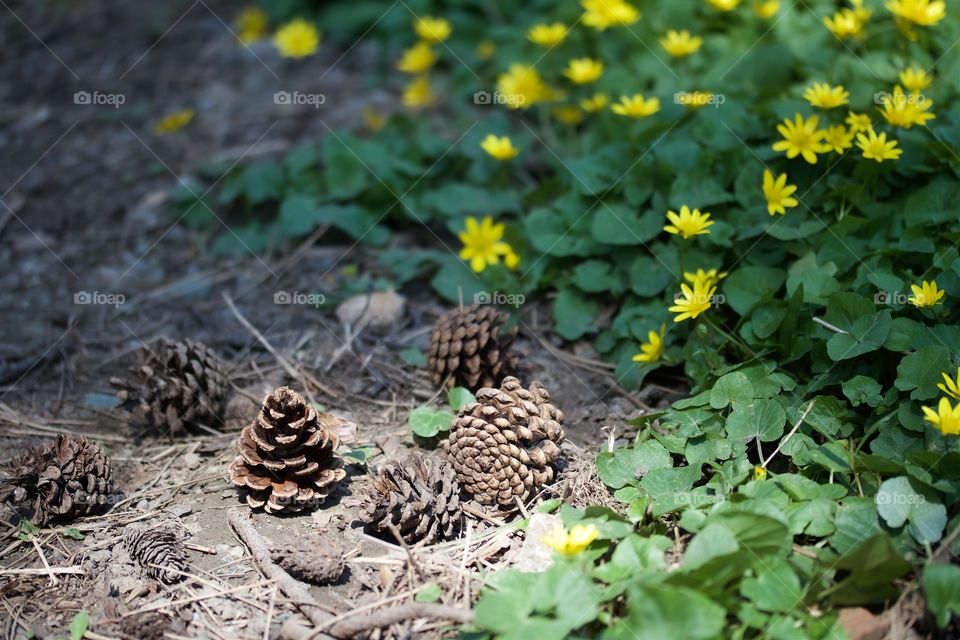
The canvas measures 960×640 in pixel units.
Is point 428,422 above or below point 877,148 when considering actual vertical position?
below

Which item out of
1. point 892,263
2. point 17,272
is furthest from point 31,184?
point 892,263

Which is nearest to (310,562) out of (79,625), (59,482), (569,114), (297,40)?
(79,625)

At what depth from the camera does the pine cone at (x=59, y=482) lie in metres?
2.30

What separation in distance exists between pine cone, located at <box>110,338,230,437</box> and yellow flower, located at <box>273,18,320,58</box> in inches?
86.7

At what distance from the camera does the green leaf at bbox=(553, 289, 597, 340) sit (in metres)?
2.99

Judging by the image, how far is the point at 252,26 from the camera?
4.82 meters

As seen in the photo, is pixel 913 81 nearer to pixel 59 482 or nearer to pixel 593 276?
pixel 593 276

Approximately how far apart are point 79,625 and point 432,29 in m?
3.21

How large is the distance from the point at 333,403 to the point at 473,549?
2.67ft

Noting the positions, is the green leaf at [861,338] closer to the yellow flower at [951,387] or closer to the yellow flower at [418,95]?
the yellow flower at [951,387]

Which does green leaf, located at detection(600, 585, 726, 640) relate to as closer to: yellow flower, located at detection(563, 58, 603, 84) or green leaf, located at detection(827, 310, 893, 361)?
green leaf, located at detection(827, 310, 893, 361)

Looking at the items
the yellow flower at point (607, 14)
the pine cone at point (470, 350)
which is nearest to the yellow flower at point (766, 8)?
the yellow flower at point (607, 14)

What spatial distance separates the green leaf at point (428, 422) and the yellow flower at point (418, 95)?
202cm

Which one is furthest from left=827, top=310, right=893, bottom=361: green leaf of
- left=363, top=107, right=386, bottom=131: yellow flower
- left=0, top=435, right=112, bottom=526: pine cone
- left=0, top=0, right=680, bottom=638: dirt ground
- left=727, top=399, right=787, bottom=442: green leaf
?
left=363, top=107, right=386, bottom=131: yellow flower
